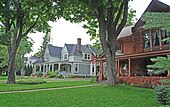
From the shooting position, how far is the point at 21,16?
71.7 feet

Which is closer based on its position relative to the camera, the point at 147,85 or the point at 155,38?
the point at 147,85

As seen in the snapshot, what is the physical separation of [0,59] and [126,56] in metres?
31.8

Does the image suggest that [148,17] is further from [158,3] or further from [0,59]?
[0,59]

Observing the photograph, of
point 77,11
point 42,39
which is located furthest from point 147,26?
point 42,39

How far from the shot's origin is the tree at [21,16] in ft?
52.3

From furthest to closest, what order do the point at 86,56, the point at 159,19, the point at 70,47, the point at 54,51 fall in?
the point at 54,51 < the point at 70,47 < the point at 86,56 < the point at 159,19

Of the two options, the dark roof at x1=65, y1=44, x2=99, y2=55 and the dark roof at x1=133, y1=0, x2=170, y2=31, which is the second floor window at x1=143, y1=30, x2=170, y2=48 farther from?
the dark roof at x1=65, y1=44, x2=99, y2=55

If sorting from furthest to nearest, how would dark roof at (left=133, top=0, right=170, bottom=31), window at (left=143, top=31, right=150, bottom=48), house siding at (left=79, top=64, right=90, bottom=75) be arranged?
house siding at (left=79, top=64, right=90, bottom=75) → window at (left=143, top=31, right=150, bottom=48) → dark roof at (left=133, top=0, right=170, bottom=31)

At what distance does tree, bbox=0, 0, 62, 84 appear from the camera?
52.3 ft

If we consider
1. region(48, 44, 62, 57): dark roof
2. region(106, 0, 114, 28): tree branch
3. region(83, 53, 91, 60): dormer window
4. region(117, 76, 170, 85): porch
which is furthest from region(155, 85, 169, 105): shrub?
region(48, 44, 62, 57): dark roof

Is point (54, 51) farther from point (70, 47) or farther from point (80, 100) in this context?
point (80, 100)

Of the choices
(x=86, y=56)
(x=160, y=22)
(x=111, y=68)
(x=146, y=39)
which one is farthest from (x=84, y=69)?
(x=160, y=22)

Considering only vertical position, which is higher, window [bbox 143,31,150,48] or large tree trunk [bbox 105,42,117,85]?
window [bbox 143,31,150,48]

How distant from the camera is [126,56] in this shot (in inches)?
822
